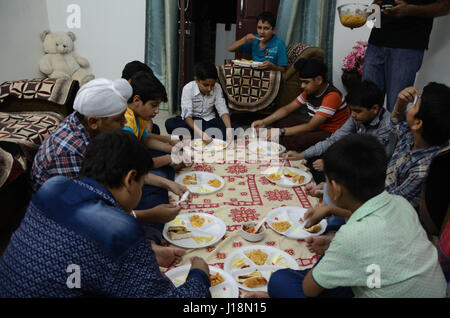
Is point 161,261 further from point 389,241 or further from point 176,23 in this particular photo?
point 176,23

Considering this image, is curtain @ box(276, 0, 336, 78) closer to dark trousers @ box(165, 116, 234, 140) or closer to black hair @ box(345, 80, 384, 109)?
dark trousers @ box(165, 116, 234, 140)

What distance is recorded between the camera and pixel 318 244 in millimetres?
1578

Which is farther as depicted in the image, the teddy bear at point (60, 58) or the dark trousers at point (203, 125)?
the teddy bear at point (60, 58)

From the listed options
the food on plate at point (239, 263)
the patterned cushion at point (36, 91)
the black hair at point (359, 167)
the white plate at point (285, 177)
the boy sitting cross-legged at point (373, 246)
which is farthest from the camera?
the patterned cushion at point (36, 91)

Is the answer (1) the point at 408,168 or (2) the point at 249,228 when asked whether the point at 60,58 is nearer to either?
(2) the point at 249,228

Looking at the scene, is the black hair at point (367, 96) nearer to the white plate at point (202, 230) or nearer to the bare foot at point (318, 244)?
the bare foot at point (318, 244)

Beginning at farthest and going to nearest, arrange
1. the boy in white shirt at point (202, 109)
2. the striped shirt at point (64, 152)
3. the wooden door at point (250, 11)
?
the wooden door at point (250, 11), the boy in white shirt at point (202, 109), the striped shirt at point (64, 152)

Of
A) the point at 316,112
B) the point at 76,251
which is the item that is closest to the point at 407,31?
the point at 316,112

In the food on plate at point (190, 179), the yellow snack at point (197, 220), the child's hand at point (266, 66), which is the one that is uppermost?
the child's hand at point (266, 66)

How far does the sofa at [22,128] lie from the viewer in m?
2.14

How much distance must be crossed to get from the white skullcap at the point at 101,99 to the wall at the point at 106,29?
144 inches

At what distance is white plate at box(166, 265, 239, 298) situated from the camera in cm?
133

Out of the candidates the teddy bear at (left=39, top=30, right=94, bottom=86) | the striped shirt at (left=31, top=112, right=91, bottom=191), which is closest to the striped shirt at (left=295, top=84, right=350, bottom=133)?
the striped shirt at (left=31, top=112, right=91, bottom=191)

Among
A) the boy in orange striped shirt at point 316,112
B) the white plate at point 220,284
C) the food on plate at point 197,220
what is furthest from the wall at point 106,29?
the white plate at point 220,284
